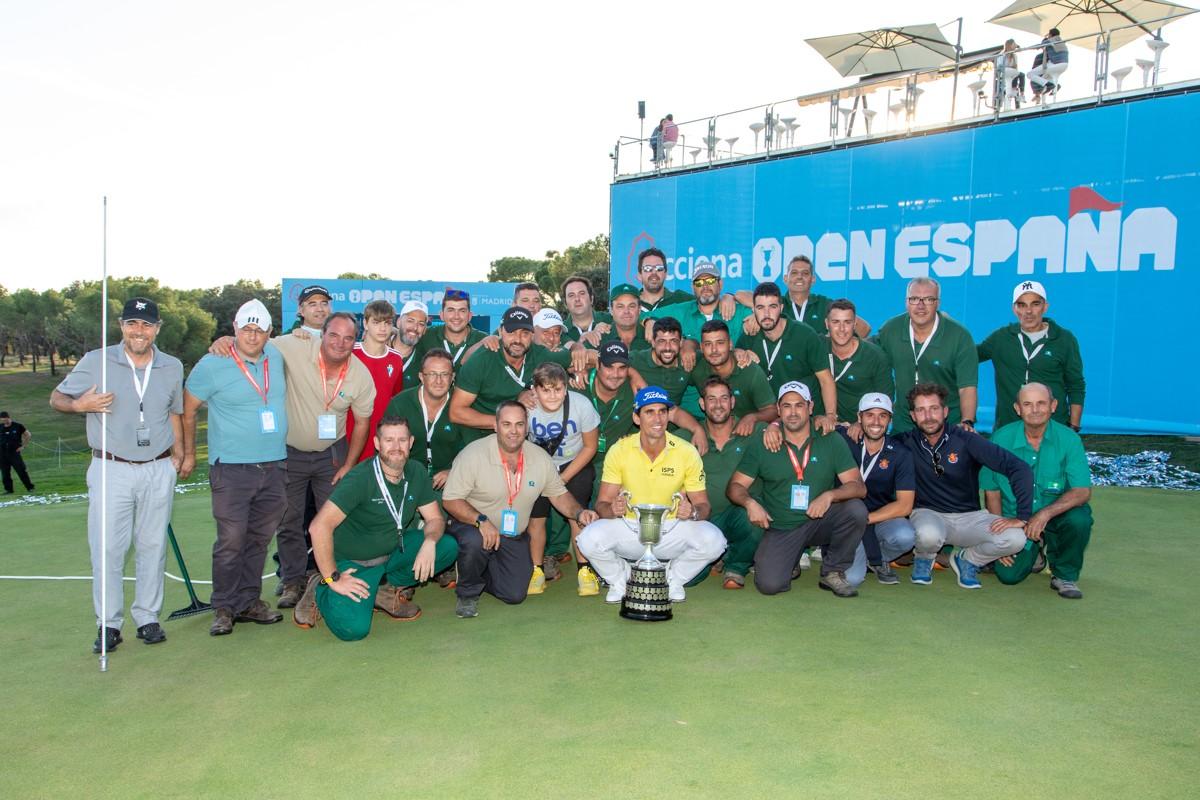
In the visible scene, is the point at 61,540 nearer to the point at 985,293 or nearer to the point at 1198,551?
the point at 1198,551

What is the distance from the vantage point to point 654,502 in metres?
5.78

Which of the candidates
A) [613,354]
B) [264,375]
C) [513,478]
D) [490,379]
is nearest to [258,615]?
[264,375]

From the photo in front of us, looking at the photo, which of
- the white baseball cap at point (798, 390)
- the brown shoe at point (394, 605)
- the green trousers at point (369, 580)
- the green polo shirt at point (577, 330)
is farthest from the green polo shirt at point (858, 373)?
the brown shoe at point (394, 605)

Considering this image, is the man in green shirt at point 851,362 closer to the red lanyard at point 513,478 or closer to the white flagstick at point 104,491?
the red lanyard at point 513,478

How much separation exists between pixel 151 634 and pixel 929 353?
5.43 m

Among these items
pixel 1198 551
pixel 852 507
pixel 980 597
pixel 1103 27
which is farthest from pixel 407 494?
pixel 1103 27

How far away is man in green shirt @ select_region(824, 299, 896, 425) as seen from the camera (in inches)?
261

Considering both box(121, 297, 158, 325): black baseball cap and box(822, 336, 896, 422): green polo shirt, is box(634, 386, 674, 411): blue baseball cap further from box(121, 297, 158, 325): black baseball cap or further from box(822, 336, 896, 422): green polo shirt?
box(121, 297, 158, 325): black baseball cap

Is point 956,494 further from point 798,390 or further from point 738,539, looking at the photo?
point 738,539

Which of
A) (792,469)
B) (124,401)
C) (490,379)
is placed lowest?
(792,469)

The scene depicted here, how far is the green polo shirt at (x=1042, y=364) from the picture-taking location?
6906 mm

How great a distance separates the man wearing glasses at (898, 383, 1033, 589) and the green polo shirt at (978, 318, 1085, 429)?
0.89 meters

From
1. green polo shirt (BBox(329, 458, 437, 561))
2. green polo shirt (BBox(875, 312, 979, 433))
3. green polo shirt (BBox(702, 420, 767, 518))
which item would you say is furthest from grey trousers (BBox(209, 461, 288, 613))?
green polo shirt (BBox(875, 312, 979, 433))

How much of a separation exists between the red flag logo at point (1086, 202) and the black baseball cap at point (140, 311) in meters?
13.7
